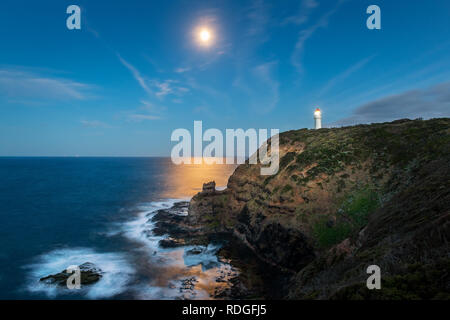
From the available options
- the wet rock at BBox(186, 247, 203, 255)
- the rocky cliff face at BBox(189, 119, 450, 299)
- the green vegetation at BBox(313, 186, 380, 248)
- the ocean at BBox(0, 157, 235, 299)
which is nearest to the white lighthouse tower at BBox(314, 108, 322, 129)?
the rocky cliff face at BBox(189, 119, 450, 299)

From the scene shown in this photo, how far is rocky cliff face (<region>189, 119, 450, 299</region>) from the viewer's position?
941cm

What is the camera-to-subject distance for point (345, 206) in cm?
3183

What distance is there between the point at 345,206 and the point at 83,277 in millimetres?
35346

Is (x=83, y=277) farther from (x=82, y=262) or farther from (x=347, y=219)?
(x=347, y=219)

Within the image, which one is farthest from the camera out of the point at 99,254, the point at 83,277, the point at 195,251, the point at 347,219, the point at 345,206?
the point at 99,254

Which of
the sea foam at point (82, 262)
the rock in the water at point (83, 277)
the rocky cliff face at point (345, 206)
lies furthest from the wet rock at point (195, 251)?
the rock in the water at point (83, 277)

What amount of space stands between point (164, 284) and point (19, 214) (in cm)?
5666

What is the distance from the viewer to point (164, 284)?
2981 cm

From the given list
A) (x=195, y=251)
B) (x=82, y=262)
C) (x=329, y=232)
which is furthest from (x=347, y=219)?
(x=82, y=262)

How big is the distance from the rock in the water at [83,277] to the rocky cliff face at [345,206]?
19.6 m

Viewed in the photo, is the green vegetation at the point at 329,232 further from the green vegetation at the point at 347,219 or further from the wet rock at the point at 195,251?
the wet rock at the point at 195,251

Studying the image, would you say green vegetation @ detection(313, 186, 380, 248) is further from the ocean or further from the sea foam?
the sea foam
